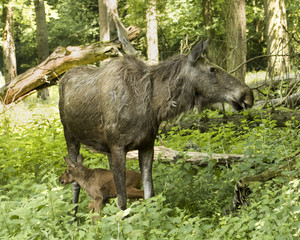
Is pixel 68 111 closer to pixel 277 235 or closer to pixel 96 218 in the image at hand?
pixel 96 218

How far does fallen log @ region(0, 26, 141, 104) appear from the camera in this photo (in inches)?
420

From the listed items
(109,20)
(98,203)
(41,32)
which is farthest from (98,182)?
(41,32)

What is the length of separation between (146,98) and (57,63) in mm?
5283

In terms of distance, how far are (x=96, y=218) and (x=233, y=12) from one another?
36.3ft

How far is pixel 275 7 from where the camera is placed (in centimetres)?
1677

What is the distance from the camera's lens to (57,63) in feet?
35.1

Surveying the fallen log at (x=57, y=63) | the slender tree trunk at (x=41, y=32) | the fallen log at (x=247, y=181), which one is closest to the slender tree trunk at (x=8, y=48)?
the slender tree trunk at (x=41, y=32)

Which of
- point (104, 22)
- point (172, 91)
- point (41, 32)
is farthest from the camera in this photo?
point (41, 32)

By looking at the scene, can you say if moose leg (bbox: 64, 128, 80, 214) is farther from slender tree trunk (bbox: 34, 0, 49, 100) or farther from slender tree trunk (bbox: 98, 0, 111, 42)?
slender tree trunk (bbox: 34, 0, 49, 100)

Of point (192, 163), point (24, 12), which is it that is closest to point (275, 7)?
point (192, 163)

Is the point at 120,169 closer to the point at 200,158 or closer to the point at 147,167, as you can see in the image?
the point at 147,167

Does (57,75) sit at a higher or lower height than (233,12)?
lower

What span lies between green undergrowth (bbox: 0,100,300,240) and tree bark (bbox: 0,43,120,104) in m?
1.18

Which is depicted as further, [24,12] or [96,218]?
[24,12]
